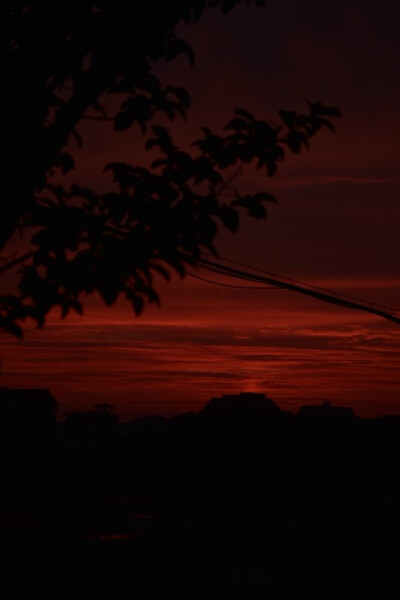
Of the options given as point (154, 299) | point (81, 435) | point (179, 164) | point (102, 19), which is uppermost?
point (102, 19)

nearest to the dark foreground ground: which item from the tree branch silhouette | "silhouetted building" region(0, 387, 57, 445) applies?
"silhouetted building" region(0, 387, 57, 445)

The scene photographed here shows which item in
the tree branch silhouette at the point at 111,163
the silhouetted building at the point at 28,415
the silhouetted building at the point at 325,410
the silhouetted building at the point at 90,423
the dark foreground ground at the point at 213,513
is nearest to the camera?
the tree branch silhouette at the point at 111,163

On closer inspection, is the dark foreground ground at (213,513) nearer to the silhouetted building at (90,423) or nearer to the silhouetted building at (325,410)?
the silhouetted building at (325,410)

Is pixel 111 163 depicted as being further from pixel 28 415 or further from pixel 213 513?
pixel 28 415

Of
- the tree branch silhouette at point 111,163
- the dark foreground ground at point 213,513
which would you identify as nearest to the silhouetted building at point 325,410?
the dark foreground ground at point 213,513

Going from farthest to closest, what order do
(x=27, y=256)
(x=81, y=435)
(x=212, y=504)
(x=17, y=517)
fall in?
(x=81, y=435) → (x=212, y=504) → (x=17, y=517) → (x=27, y=256)

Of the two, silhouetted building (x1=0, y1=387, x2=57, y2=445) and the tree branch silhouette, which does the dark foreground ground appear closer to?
silhouetted building (x1=0, y1=387, x2=57, y2=445)

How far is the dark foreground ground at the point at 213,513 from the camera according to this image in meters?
13.8

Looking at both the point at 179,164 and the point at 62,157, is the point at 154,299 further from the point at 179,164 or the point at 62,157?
the point at 62,157

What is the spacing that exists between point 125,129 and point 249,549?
39.2 ft

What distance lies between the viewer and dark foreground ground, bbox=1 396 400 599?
13766mm

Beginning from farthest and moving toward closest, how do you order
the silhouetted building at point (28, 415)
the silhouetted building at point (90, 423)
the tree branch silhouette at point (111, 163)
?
the silhouetted building at point (90, 423)
the silhouetted building at point (28, 415)
the tree branch silhouette at point (111, 163)

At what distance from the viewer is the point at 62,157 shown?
7.61 meters

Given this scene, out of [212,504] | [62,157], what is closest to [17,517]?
[212,504]
